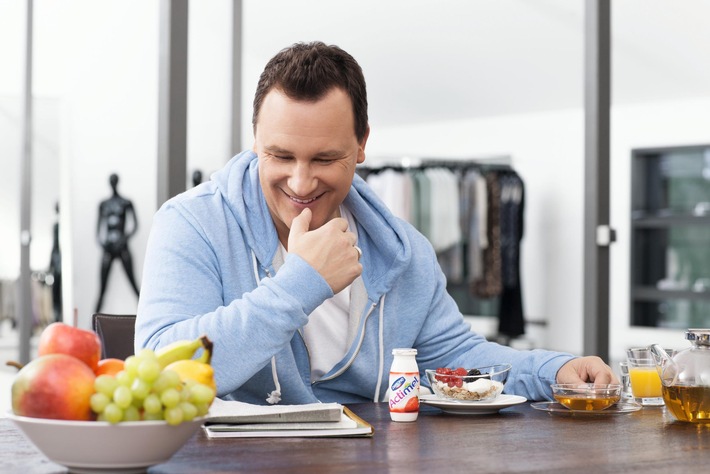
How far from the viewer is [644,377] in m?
1.78

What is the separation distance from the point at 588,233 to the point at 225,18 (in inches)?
66.6

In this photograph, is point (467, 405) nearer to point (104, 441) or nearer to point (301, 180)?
point (301, 180)

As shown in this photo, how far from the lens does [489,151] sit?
7.73 m

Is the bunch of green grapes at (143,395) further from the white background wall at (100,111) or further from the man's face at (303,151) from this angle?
the white background wall at (100,111)

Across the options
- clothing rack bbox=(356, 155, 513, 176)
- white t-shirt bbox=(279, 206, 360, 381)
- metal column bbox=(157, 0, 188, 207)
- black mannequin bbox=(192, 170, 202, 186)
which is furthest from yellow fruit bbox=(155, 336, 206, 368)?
clothing rack bbox=(356, 155, 513, 176)

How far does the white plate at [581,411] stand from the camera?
5.45 feet

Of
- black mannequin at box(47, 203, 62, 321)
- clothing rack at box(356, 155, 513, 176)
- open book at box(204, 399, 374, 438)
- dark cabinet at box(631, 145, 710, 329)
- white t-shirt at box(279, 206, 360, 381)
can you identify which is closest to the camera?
open book at box(204, 399, 374, 438)

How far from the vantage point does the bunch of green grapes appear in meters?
0.98

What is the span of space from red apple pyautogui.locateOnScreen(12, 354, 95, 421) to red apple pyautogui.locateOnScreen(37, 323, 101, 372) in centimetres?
4

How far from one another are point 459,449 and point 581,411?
446 mm

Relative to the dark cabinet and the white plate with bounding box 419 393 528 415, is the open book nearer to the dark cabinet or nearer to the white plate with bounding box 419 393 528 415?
the white plate with bounding box 419 393 528 415

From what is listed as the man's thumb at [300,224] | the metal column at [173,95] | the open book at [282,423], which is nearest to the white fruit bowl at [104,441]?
the open book at [282,423]

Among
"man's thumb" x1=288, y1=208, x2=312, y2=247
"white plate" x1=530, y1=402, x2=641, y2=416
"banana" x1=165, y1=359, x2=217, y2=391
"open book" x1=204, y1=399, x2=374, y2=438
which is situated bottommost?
"white plate" x1=530, y1=402, x2=641, y2=416

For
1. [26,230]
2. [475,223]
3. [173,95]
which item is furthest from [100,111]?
[475,223]
